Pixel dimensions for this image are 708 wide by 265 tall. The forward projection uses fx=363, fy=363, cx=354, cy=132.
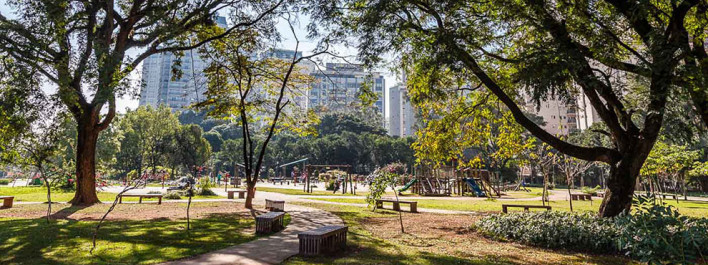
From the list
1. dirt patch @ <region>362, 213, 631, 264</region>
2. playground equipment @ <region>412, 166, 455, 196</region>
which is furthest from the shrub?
playground equipment @ <region>412, 166, 455, 196</region>

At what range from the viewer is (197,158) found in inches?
2030

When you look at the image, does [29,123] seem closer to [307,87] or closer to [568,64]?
[307,87]

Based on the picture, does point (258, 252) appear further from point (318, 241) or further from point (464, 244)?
point (464, 244)

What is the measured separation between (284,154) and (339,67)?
54.0 meters

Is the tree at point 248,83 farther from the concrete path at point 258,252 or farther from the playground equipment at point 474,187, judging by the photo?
the playground equipment at point 474,187

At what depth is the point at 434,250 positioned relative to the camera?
24.7 ft

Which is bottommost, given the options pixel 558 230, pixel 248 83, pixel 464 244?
pixel 464 244

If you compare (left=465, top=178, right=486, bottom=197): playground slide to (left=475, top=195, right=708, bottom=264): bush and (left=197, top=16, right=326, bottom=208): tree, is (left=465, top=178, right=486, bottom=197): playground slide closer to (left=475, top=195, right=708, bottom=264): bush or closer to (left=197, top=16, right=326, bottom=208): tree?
(left=197, top=16, right=326, bottom=208): tree

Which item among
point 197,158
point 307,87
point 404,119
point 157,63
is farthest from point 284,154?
point 157,63

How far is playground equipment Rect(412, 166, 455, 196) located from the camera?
2941cm

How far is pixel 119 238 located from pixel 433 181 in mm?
25611

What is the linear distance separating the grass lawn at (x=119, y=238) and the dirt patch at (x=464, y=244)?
149 inches

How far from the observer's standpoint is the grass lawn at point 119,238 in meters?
6.30

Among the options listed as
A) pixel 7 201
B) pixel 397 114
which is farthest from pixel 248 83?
pixel 397 114
